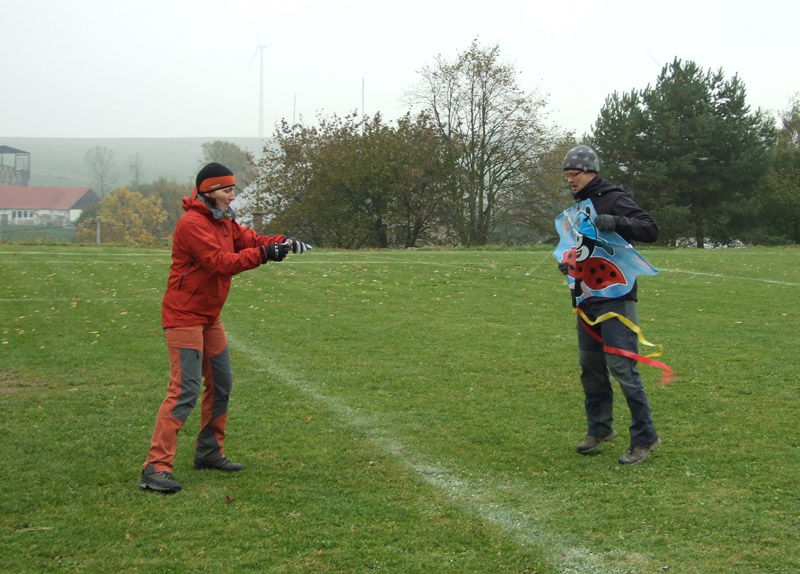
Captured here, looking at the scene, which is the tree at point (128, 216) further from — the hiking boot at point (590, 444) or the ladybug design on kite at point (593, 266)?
the hiking boot at point (590, 444)

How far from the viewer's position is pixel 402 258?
2211 cm

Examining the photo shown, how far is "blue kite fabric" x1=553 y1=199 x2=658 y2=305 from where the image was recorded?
5.58m

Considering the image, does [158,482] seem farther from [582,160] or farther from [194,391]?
[582,160]

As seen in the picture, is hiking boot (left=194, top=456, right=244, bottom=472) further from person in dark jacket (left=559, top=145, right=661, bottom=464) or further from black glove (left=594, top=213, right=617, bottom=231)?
black glove (left=594, top=213, right=617, bottom=231)

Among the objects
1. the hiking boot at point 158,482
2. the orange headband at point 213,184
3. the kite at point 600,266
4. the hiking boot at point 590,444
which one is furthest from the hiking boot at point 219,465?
the kite at point 600,266

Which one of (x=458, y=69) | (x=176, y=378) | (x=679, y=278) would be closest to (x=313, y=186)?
(x=458, y=69)

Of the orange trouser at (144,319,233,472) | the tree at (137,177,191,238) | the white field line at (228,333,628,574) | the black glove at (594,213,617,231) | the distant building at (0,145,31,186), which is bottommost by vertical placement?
the white field line at (228,333,628,574)

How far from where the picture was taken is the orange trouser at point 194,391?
506 centimetres

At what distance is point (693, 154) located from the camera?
4738 cm

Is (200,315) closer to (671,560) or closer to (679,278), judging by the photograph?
(671,560)

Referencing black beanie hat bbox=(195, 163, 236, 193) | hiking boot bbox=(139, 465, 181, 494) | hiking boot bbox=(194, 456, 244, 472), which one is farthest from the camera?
hiking boot bbox=(194, 456, 244, 472)

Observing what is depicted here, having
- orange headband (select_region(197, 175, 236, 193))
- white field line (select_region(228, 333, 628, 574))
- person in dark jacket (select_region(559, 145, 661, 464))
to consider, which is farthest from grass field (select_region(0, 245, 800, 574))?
orange headband (select_region(197, 175, 236, 193))

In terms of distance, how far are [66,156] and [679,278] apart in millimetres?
109653

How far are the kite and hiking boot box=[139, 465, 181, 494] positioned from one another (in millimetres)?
2977
